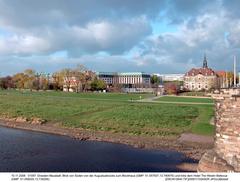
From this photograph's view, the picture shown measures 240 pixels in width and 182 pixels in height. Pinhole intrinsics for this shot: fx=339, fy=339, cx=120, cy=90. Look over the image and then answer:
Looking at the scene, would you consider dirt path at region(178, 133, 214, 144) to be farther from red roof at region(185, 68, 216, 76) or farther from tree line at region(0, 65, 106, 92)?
red roof at region(185, 68, 216, 76)

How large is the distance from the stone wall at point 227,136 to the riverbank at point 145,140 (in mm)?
10768

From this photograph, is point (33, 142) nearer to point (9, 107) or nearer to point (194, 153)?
point (194, 153)

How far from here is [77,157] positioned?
1137 inches

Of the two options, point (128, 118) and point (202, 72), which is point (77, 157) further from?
point (202, 72)

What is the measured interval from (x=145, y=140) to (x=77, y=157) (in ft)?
32.9

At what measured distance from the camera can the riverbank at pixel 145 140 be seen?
32.3m

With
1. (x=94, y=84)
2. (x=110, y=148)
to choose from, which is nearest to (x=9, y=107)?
(x=110, y=148)

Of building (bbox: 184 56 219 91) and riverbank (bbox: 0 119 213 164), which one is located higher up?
building (bbox: 184 56 219 91)

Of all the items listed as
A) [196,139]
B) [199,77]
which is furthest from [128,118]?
[199,77]

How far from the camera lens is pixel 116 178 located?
9969mm

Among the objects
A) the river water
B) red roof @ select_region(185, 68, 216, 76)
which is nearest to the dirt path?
the river water

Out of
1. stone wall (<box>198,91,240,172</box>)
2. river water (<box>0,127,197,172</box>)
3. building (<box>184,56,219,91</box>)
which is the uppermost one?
building (<box>184,56,219,91</box>)

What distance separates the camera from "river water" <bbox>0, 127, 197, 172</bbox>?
995 inches

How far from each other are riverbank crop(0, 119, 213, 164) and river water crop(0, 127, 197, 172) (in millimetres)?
1449
